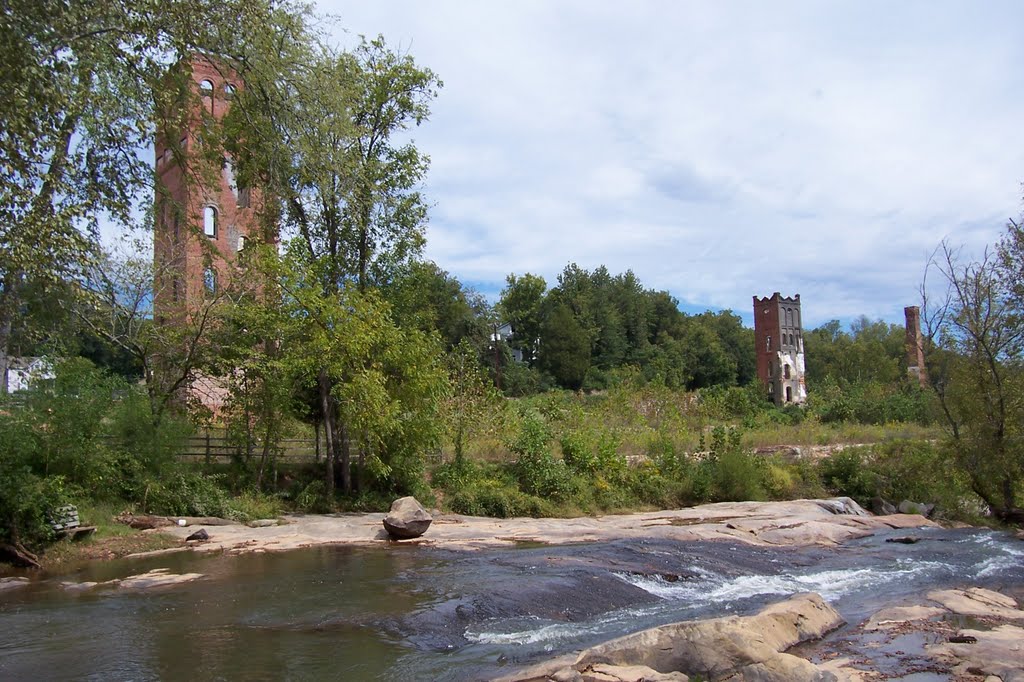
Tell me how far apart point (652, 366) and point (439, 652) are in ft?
214

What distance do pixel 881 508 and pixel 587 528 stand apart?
1092cm

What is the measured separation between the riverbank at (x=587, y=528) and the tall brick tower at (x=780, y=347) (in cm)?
4664

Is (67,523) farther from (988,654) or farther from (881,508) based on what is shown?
(881,508)

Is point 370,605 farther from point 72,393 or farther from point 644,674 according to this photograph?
point 72,393

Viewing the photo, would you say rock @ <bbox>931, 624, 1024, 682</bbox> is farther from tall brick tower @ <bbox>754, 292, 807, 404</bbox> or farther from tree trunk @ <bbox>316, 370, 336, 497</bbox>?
tall brick tower @ <bbox>754, 292, 807, 404</bbox>

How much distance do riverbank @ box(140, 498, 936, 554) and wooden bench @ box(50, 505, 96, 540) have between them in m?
1.64

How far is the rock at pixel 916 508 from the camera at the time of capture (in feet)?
73.2

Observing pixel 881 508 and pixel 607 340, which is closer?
pixel 881 508

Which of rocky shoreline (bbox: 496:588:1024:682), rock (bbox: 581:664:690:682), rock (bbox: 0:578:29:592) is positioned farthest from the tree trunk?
rock (bbox: 581:664:690:682)

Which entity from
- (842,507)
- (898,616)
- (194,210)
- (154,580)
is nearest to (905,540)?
(842,507)

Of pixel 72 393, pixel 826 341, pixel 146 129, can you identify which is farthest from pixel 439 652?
pixel 826 341

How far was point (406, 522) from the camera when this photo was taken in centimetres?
1588

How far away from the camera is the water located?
7.98 m

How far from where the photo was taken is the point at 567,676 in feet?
22.6
